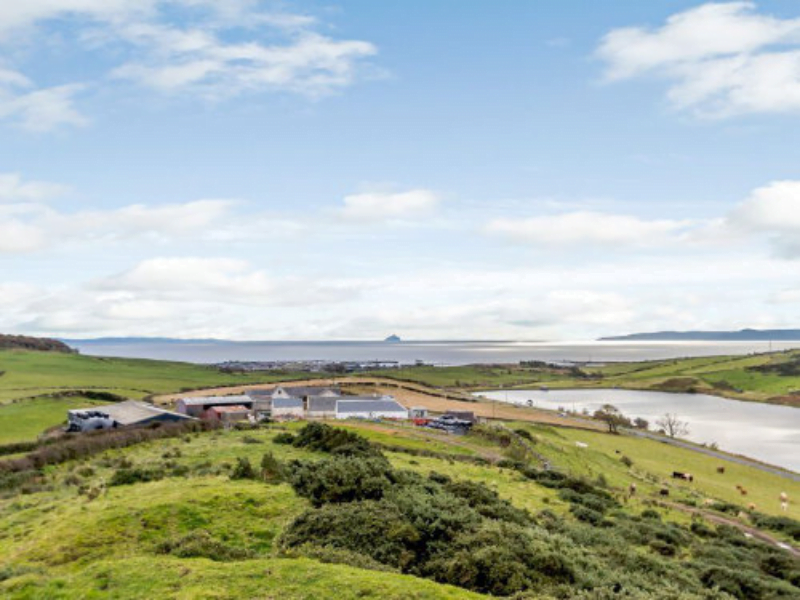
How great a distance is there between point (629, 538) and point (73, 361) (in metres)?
187

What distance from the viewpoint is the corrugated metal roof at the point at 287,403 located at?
96.2m

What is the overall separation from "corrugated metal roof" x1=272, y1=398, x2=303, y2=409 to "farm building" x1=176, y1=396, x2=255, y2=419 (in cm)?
403

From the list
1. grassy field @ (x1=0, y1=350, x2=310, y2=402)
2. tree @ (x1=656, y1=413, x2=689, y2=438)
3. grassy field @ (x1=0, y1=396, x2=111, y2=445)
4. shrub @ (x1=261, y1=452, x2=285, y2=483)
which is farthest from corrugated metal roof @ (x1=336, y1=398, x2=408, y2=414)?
shrub @ (x1=261, y1=452, x2=285, y2=483)

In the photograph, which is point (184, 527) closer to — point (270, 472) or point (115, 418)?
point (270, 472)

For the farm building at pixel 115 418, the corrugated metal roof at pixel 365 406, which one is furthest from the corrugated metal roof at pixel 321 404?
the farm building at pixel 115 418

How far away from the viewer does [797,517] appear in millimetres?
50562

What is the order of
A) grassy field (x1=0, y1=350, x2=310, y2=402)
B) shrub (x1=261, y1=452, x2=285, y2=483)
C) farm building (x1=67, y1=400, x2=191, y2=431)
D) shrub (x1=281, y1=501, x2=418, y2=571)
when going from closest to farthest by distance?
shrub (x1=281, y1=501, x2=418, y2=571)
shrub (x1=261, y1=452, x2=285, y2=483)
farm building (x1=67, y1=400, x2=191, y2=431)
grassy field (x1=0, y1=350, x2=310, y2=402)

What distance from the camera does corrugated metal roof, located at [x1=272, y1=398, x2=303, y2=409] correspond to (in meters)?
96.2

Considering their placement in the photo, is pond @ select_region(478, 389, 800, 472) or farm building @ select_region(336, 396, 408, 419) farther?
pond @ select_region(478, 389, 800, 472)

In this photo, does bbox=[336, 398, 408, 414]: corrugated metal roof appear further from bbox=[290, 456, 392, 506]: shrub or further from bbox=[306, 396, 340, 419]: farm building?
bbox=[290, 456, 392, 506]: shrub

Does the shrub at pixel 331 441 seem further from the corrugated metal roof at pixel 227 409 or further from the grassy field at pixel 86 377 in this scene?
the grassy field at pixel 86 377

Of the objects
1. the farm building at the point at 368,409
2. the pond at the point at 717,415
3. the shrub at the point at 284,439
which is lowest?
the pond at the point at 717,415

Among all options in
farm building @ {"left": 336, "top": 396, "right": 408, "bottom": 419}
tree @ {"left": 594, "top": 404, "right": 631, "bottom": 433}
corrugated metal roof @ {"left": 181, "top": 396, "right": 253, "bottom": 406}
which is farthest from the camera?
tree @ {"left": 594, "top": 404, "right": 631, "bottom": 433}

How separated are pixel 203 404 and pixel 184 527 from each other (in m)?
70.4
